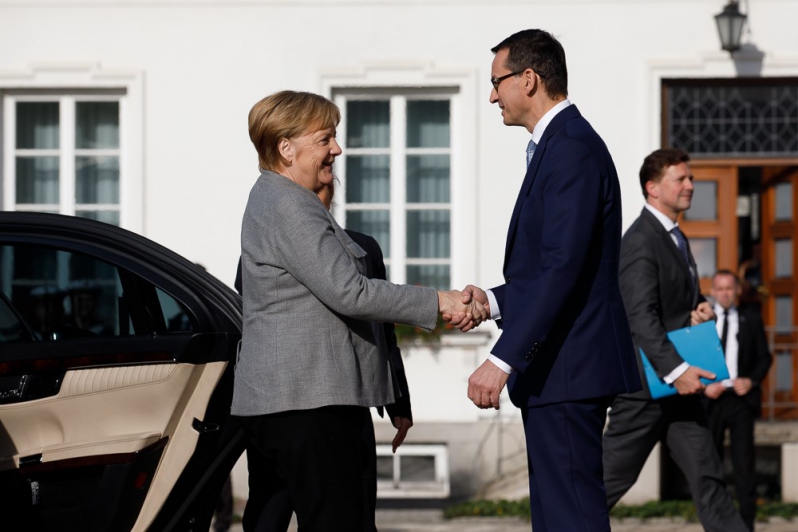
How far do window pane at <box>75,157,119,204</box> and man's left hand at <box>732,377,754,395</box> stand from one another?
496 cm

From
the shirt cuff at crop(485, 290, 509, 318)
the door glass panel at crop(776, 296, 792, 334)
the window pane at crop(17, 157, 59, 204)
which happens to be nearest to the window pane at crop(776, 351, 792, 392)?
the door glass panel at crop(776, 296, 792, 334)

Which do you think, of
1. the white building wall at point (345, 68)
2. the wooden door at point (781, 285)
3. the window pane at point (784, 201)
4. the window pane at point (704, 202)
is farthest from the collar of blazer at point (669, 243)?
the window pane at point (784, 201)

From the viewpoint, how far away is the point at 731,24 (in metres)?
9.69

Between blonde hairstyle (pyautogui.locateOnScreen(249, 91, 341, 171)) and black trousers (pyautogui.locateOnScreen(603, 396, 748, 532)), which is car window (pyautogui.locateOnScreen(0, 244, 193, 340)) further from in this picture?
black trousers (pyautogui.locateOnScreen(603, 396, 748, 532))

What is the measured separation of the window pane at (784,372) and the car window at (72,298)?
7857 mm

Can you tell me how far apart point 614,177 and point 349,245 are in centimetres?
91

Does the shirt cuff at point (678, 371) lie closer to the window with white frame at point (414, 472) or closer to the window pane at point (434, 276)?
the window with white frame at point (414, 472)

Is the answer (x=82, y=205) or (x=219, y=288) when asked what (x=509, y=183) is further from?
(x=219, y=288)

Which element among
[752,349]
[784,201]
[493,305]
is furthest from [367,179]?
[493,305]

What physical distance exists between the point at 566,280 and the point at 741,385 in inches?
185

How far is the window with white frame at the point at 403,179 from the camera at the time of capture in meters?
10.4

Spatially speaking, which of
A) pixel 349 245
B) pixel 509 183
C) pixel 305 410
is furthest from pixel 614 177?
pixel 509 183

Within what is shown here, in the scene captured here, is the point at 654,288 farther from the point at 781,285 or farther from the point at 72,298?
the point at 781,285

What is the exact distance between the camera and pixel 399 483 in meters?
9.84
